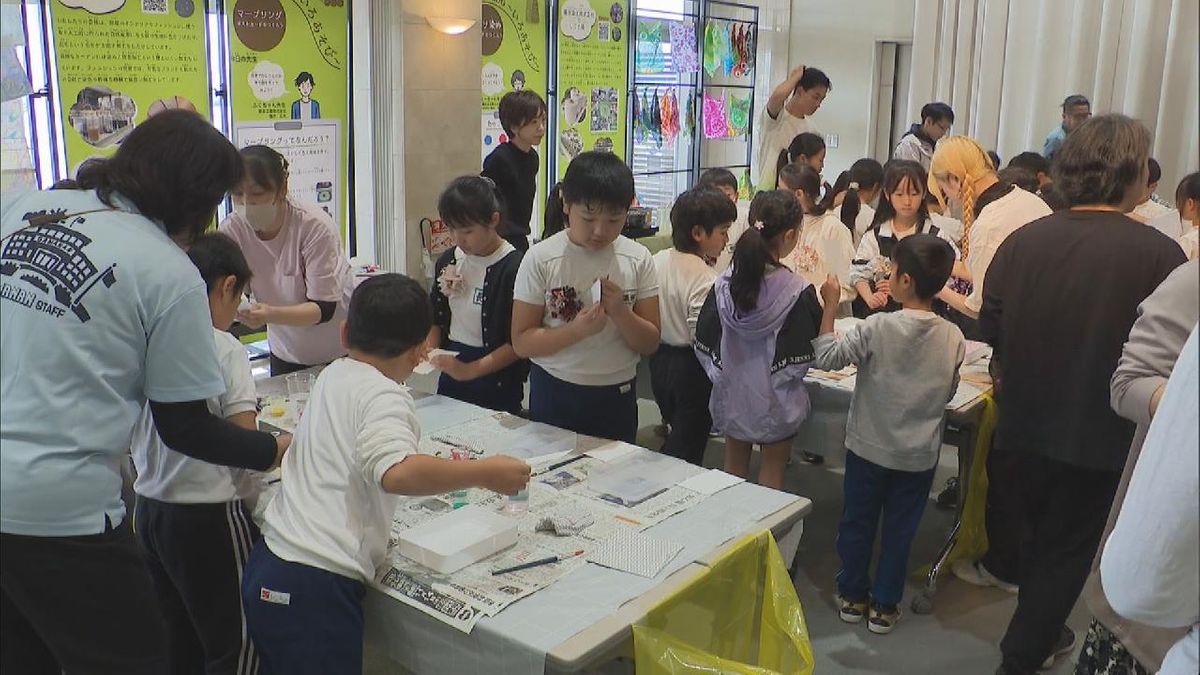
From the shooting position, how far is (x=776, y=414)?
121 inches

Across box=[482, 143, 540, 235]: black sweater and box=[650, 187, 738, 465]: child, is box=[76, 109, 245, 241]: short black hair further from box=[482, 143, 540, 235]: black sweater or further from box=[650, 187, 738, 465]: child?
box=[482, 143, 540, 235]: black sweater

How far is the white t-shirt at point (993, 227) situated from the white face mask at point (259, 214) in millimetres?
2217

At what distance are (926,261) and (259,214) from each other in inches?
70.3

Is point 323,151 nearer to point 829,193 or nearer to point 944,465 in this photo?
point 829,193

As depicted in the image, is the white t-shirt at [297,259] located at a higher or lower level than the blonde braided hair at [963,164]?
lower

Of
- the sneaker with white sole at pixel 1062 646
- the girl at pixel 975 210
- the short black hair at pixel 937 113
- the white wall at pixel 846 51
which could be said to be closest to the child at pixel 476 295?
the girl at pixel 975 210

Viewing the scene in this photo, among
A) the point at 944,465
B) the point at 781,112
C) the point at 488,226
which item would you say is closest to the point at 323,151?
the point at 781,112

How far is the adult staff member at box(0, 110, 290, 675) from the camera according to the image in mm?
1540

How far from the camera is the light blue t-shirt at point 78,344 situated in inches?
60.4

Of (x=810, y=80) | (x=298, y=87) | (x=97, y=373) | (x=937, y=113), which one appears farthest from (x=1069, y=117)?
(x=97, y=373)

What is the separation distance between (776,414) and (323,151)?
3593 millimetres

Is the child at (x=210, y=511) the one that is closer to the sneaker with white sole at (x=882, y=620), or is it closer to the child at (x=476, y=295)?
the child at (x=476, y=295)

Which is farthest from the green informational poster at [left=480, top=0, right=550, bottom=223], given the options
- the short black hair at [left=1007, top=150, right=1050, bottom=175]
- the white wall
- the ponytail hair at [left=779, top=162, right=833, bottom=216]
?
the short black hair at [left=1007, top=150, right=1050, bottom=175]

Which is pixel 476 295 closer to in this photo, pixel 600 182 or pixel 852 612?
pixel 600 182
